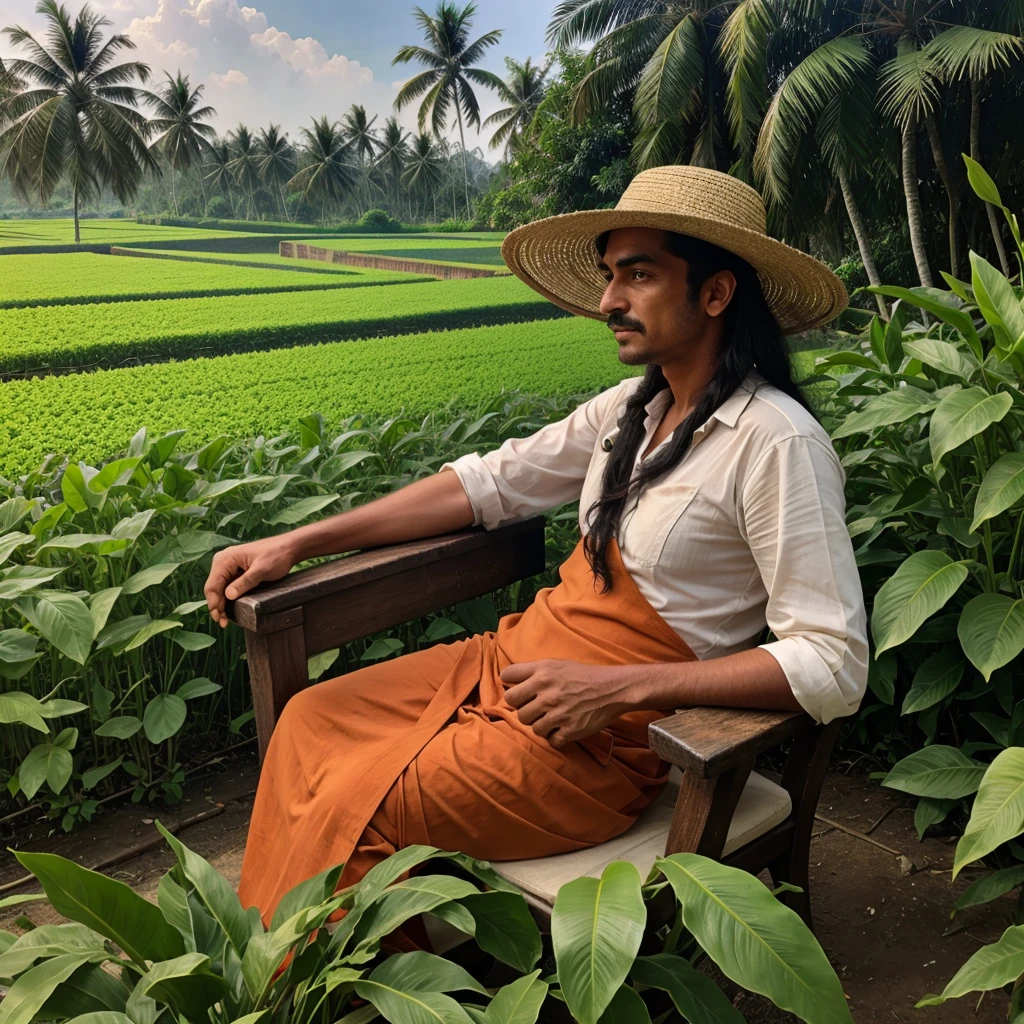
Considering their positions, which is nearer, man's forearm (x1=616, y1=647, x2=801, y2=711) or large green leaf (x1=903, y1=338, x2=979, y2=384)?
man's forearm (x1=616, y1=647, x2=801, y2=711)

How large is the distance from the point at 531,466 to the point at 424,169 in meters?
A: 2.49

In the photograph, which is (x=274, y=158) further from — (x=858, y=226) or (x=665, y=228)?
(x=858, y=226)

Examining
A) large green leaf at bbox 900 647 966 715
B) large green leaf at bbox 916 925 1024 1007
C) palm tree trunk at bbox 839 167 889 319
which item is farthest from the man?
palm tree trunk at bbox 839 167 889 319

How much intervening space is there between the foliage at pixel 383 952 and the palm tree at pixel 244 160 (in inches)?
99.5

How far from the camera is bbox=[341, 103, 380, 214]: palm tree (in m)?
3.35

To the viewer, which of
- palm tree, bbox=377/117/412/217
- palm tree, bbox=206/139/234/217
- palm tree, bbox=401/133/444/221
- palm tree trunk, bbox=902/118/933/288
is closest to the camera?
palm tree, bbox=206/139/234/217

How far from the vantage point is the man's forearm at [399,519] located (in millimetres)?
1610

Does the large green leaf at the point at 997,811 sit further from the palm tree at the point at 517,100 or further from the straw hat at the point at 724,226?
the palm tree at the point at 517,100

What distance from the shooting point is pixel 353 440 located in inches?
101

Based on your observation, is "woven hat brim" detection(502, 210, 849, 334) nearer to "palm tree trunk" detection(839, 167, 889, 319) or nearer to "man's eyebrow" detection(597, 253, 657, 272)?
"man's eyebrow" detection(597, 253, 657, 272)

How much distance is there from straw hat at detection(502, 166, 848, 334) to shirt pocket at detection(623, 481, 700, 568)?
0.36 metres

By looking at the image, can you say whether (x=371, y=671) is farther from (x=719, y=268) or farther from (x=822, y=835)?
(x=822, y=835)

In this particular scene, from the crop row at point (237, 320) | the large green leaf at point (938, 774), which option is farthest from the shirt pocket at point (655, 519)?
the crop row at point (237, 320)

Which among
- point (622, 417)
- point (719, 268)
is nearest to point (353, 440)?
point (622, 417)
